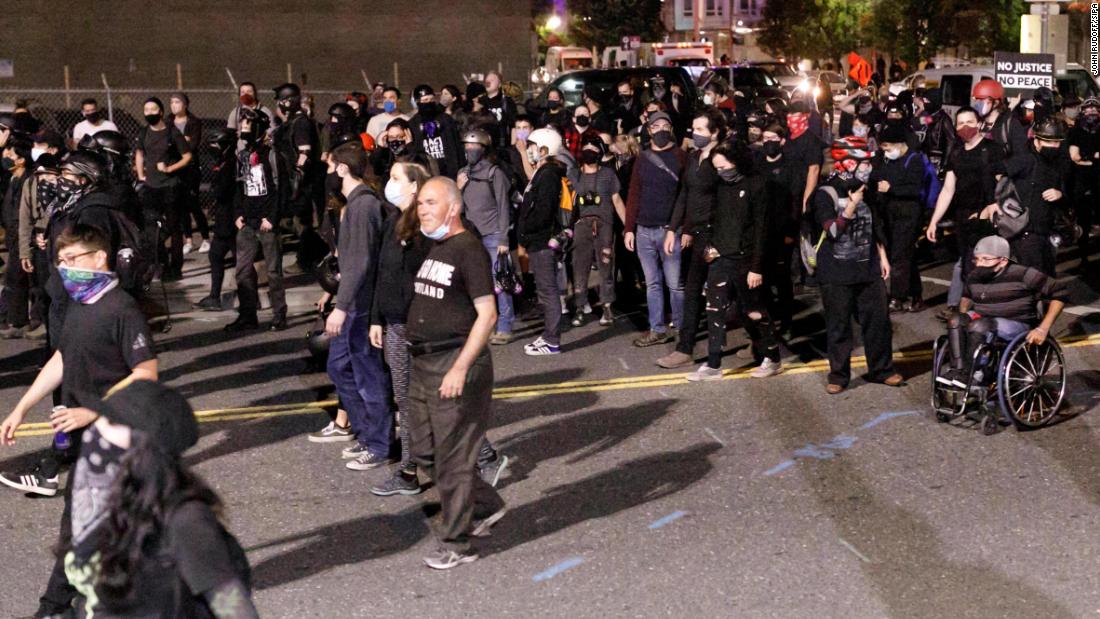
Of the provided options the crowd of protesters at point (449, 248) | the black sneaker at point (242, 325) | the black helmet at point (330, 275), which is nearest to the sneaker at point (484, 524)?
the crowd of protesters at point (449, 248)

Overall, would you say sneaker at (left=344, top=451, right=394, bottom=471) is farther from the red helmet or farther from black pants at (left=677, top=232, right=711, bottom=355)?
the red helmet

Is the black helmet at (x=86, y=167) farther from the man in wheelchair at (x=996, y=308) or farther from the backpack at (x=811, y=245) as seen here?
the man in wheelchair at (x=996, y=308)

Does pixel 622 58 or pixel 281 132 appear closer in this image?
pixel 281 132

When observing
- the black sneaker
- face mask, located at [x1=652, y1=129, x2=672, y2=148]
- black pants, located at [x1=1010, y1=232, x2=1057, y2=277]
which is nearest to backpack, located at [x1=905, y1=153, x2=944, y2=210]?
face mask, located at [x1=652, y1=129, x2=672, y2=148]

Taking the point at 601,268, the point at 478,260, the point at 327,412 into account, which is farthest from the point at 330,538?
the point at 601,268

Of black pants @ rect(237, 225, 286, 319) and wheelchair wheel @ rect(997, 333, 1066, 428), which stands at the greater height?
black pants @ rect(237, 225, 286, 319)

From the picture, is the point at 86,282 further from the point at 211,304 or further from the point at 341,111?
the point at 341,111

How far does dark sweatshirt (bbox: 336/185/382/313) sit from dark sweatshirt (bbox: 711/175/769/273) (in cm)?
306

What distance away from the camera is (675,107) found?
2011cm

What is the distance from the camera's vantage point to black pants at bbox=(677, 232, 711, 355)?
430 inches

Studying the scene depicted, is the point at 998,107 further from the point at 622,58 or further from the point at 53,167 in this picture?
the point at 622,58

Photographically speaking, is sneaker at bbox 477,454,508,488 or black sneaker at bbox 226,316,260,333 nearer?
sneaker at bbox 477,454,508,488

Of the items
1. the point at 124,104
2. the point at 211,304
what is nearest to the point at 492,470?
the point at 211,304

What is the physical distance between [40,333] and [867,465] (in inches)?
307
